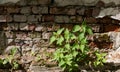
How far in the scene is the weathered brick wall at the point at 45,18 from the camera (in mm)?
3180

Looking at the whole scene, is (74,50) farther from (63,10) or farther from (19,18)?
(19,18)

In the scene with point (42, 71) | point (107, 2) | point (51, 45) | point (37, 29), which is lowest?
point (42, 71)

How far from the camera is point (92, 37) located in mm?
3299

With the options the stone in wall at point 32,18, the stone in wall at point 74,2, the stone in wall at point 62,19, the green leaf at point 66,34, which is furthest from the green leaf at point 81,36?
the stone in wall at point 32,18

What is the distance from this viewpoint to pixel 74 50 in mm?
3129

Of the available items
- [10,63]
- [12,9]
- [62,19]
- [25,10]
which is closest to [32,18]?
[25,10]

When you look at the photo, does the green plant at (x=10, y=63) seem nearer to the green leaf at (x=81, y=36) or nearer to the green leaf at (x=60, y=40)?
the green leaf at (x=60, y=40)

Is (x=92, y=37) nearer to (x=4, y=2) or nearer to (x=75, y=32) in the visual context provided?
(x=75, y=32)

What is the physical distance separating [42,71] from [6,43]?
0.60 meters

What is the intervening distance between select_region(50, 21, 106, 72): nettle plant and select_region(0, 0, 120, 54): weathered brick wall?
135mm

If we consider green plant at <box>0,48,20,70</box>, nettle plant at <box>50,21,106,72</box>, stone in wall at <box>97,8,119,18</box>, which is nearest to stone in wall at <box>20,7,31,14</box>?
nettle plant at <box>50,21,106,72</box>

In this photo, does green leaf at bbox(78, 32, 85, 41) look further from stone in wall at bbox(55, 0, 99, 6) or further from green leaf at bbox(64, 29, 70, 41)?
stone in wall at bbox(55, 0, 99, 6)

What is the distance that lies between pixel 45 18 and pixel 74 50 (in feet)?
1.72

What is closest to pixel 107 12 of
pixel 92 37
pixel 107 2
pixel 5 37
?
pixel 107 2
